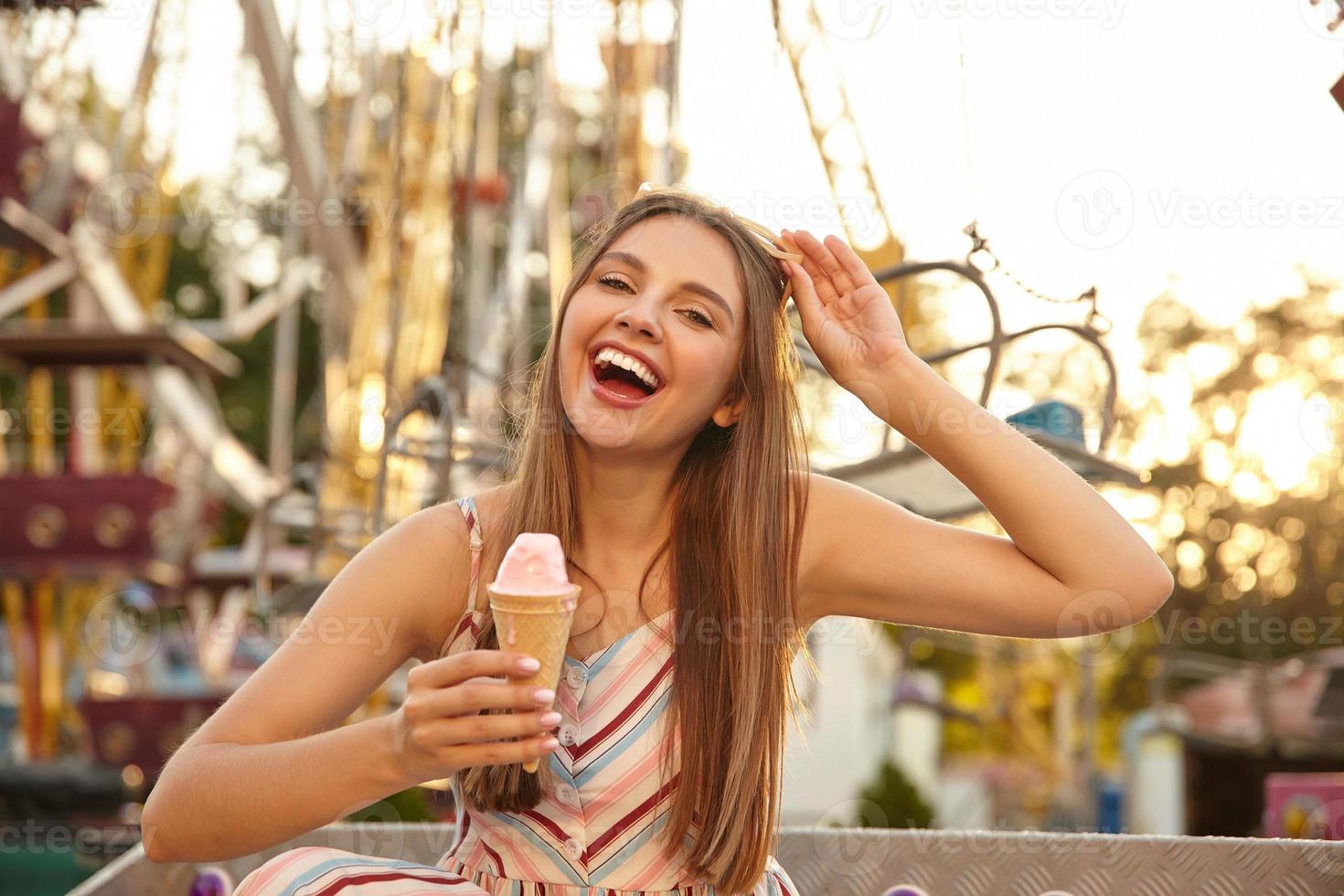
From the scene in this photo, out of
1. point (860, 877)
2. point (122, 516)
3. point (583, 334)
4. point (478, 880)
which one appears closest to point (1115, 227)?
point (860, 877)

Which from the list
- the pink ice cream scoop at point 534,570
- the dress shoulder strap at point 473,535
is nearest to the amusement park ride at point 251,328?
the dress shoulder strap at point 473,535

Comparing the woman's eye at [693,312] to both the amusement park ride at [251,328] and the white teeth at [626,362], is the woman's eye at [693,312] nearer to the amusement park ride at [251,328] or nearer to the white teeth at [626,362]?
the white teeth at [626,362]

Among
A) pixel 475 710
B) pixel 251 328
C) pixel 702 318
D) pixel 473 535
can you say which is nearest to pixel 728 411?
pixel 702 318

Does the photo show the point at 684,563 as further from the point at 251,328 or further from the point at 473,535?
the point at 251,328

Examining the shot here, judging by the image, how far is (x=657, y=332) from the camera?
7.29ft

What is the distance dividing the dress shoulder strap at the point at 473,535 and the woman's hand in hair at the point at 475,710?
0.74m

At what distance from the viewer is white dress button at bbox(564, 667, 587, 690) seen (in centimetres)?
227

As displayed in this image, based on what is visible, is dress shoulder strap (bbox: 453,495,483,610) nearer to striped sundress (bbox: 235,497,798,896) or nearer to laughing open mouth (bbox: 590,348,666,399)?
striped sundress (bbox: 235,497,798,896)

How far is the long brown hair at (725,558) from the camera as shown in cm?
221

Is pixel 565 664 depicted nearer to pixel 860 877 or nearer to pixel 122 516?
pixel 860 877

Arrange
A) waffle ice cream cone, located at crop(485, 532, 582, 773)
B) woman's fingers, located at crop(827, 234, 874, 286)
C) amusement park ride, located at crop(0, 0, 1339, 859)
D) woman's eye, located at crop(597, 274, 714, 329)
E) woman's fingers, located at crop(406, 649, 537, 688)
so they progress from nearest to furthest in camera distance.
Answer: woman's fingers, located at crop(406, 649, 537, 688)
waffle ice cream cone, located at crop(485, 532, 582, 773)
woman's eye, located at crop(597, 274, 714, 329)
woman's fingers, located at crop(827, 234, 874, 286)
amusement park ride, located at crop(0, 0, 1339, 859)

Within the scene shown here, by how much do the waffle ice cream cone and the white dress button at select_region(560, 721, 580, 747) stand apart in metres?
0.59

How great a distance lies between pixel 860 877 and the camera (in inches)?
116

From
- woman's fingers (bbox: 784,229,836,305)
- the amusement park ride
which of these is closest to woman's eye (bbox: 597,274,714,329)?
woman's fingers (bbox: 784,229,836,305)
